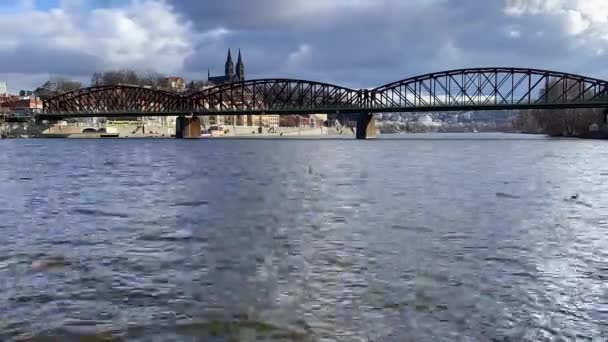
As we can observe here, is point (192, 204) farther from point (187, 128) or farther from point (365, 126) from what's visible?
point (187, 128)

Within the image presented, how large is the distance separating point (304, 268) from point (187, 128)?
172229mm

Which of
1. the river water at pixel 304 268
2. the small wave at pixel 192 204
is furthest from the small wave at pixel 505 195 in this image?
the small wave at pixel 192 204

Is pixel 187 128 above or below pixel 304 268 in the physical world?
above

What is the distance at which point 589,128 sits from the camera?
557 ft

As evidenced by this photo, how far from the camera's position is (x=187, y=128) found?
183m

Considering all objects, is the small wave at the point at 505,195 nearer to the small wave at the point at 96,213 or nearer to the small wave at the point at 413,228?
the small wave at the point at 413,228

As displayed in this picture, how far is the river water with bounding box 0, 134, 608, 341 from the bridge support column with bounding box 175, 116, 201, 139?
156 m

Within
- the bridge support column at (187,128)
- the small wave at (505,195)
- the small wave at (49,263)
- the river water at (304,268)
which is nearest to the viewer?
the river water at (304,268)

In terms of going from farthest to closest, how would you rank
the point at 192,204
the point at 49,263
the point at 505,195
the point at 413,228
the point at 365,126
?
the point at 365,126 < the point at 505,195 < the point at 192,204 < the point at 413,228 < the point at 49,263

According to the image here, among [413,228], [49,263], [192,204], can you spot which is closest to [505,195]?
[413,228]

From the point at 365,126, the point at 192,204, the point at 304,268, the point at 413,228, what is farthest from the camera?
the point at 365,126

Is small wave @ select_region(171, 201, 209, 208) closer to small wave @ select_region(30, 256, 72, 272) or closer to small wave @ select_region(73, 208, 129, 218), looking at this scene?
small wave @ select_region(73, 208, 129, 218)

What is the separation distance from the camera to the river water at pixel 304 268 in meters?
10.4

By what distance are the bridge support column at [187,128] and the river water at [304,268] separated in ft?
511
